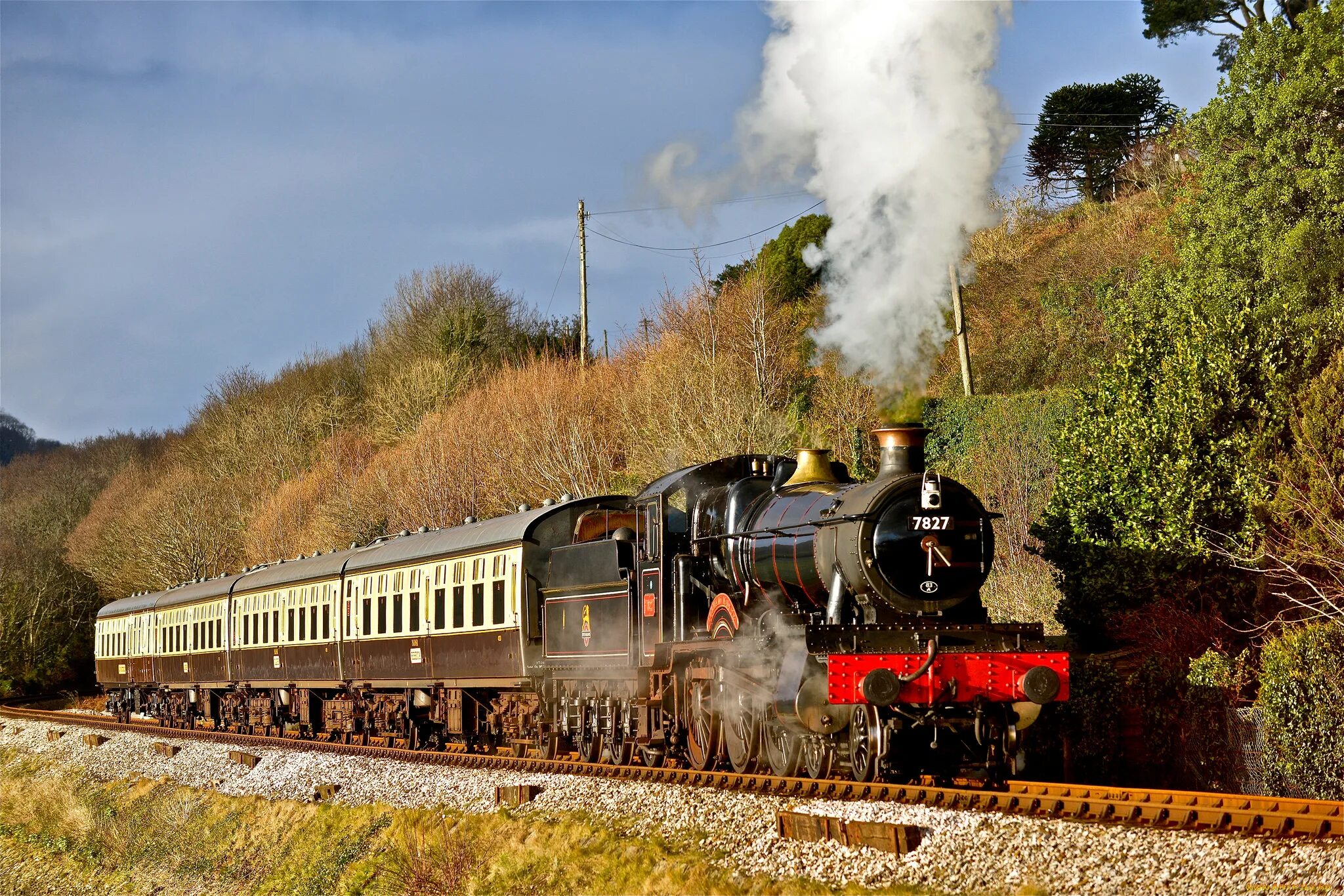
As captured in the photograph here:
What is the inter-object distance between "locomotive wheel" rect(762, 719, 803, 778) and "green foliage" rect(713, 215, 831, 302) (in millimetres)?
22866

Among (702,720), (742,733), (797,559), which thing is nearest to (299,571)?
(702,720)

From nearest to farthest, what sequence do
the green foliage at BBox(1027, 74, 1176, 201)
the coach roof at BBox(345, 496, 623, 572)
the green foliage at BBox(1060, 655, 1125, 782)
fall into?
the green foliage at BBox(1060, 655, 1125, 782)
the coach roof at BBox(345, 496, 623, 572)
the green foliage at BBox(1027, 74, 1176, 201)

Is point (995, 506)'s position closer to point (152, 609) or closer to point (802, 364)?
point (802, 364)

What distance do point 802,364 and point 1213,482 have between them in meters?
15.2

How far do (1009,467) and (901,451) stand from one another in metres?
16.0

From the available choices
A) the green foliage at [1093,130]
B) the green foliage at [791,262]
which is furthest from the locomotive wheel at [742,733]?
the green foliage at [1093,130]

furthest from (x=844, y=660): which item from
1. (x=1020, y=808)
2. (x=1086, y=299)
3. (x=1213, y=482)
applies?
(x=1086, y=299)

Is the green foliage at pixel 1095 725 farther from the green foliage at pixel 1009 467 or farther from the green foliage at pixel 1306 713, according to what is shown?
the green foliage at pixel 1009 467

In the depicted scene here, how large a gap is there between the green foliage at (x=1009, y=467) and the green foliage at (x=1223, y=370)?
430 cm

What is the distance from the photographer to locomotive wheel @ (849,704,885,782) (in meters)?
11.4

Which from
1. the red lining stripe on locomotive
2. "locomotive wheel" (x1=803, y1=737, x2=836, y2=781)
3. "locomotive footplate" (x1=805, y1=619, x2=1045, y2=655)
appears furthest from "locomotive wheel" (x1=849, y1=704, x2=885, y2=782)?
the red lining stripe on locomotive

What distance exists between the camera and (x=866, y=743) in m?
11.7

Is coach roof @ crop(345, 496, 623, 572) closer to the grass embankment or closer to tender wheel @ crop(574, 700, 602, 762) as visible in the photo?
tender wheel @ crop(574, 700, 602, 762)

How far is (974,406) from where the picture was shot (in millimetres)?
29484
